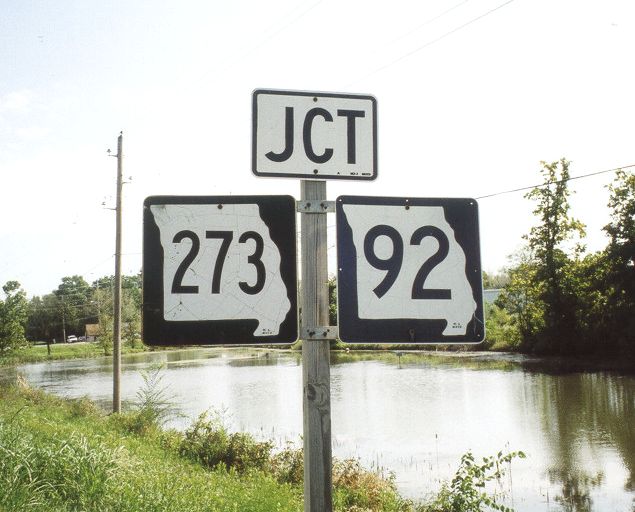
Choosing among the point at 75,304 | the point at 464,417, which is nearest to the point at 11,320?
the point at 464,417

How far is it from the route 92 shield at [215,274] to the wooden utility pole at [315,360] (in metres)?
0.05

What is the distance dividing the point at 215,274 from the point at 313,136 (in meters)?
0.60

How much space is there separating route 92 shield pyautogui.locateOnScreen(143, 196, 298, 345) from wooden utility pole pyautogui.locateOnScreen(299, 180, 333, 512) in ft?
0.18

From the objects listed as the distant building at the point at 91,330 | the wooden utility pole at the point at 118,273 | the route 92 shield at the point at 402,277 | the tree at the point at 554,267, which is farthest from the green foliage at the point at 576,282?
the distant building at the point at 91,330

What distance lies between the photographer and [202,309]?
6.17ft

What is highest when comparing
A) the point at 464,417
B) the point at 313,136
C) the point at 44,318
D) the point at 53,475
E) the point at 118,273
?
the point at 118,273

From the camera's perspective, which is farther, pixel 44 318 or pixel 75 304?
pixel 75 304

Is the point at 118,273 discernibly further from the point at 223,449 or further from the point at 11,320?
the point at 11,320

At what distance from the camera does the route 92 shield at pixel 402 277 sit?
194 cm

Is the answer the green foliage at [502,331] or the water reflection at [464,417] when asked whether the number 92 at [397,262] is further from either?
the green foliage at [502,331]

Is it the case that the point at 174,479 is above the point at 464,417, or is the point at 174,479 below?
above

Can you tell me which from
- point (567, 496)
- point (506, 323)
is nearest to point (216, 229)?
point (567, 496)

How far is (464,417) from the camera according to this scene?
2003 cm

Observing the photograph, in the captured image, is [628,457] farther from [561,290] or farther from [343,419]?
[561,290]
